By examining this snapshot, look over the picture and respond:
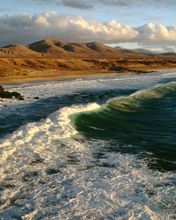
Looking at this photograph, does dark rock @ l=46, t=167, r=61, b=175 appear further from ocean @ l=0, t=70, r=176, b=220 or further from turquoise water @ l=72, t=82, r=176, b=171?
turquoise water @ l=72, t=82, r=176, b=171

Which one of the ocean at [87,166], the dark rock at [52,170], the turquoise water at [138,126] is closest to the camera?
the ocean at [87,166]

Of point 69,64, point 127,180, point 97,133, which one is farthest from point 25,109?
point 69,64

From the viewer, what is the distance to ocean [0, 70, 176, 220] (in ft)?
36.2

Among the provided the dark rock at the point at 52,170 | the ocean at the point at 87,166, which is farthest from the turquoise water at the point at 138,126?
the dark rock at the point at 52,170

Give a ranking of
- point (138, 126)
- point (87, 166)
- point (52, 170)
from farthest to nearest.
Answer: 1. point (138, 126)
2. point (87, 166)
3. point (52, 170)

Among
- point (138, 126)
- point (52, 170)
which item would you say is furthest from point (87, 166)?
point (138, 126)

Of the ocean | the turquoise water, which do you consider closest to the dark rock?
the ocean

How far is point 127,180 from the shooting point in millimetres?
13047

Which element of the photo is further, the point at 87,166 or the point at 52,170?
the point at 87,166

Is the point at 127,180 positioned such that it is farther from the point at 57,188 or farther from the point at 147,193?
the point at 57,188

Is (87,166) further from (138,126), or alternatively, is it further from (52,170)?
(138,126)

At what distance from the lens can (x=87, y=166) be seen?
1452 centimetres

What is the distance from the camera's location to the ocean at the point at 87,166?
1105 centimetres

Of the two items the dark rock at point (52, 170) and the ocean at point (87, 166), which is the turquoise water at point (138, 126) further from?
the dark rock at point (52, 170)
